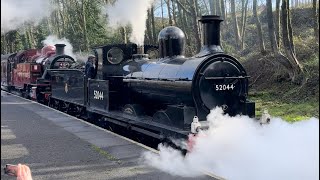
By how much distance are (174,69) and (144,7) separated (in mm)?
9180

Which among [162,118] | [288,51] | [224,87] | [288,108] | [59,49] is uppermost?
[59,49]

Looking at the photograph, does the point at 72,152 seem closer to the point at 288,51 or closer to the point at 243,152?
the point at 243,152

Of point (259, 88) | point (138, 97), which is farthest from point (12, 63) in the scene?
point (138, 97)

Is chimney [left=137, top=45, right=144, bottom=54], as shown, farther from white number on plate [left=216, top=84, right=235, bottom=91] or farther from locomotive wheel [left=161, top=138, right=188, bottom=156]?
white number on plate [left=216, top=84, right=235, bottom=91]

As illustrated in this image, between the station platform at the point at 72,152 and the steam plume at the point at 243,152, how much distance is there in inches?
18.9

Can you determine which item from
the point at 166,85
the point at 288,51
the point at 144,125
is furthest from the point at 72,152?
the point at 288,51

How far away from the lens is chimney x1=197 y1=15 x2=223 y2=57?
679 centimetres

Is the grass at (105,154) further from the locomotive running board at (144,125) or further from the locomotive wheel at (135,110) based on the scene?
the locomotive wheel at (135,110)

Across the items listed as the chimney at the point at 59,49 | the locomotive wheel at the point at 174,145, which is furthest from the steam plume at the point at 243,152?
the chimney at the point at 59,49

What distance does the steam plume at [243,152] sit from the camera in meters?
5.30

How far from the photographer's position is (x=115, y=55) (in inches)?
379

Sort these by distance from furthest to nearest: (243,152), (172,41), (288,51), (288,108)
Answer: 1. (288,51)
2. (288,108)
3. (172,41)
4. (243,152)

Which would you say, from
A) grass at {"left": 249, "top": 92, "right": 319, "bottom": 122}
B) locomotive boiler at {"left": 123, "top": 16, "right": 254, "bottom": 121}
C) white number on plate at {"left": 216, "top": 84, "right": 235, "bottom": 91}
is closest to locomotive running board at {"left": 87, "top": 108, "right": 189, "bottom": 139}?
locomotive boiler at {"left": 123, "top": 16, "right": 254, "bottom": 121}

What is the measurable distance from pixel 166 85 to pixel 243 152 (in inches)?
82.0
